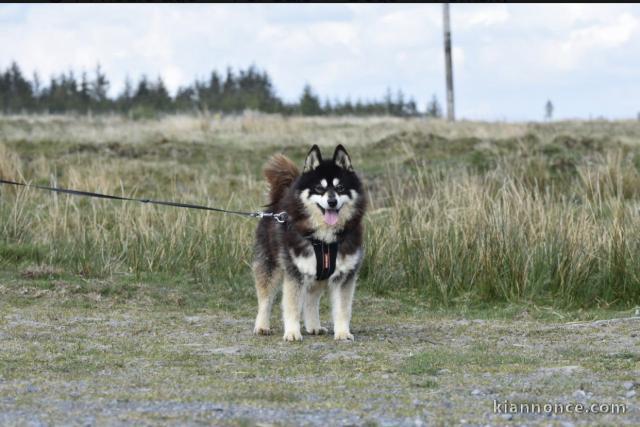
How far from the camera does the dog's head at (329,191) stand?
25.0 ft

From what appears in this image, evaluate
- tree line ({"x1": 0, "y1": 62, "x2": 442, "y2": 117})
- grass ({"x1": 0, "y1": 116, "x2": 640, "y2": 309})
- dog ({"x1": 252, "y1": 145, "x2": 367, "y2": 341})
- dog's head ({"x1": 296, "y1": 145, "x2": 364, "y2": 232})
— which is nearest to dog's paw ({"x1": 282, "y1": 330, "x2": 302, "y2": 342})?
dog ({"x1": 252, "y1": 145, "x2": 367, "y2": 341})

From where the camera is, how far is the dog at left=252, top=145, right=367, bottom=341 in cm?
762

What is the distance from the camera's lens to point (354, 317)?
30.7 ft

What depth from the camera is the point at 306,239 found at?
25.2 ft

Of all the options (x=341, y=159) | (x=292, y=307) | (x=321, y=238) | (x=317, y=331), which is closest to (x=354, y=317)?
(x=317, y=331)

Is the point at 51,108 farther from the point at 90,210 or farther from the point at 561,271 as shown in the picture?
the point at 561,271

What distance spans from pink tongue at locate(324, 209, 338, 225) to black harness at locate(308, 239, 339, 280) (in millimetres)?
180

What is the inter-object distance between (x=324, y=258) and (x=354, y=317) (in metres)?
1.94

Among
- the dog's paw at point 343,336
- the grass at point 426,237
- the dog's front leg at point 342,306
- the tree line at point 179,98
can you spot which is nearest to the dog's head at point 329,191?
the dog's front leg at point 342,306

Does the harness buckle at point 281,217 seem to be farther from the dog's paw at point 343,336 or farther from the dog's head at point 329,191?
the dog's paw at point 343,336

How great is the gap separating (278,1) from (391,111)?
4530 centimetres

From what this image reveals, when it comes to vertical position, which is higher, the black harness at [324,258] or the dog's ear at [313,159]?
the dog's ear at [313,159]

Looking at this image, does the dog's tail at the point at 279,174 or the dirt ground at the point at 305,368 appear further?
the dog's tail at the point at 279,174

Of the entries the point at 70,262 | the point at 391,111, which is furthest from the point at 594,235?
the point at 391,111
